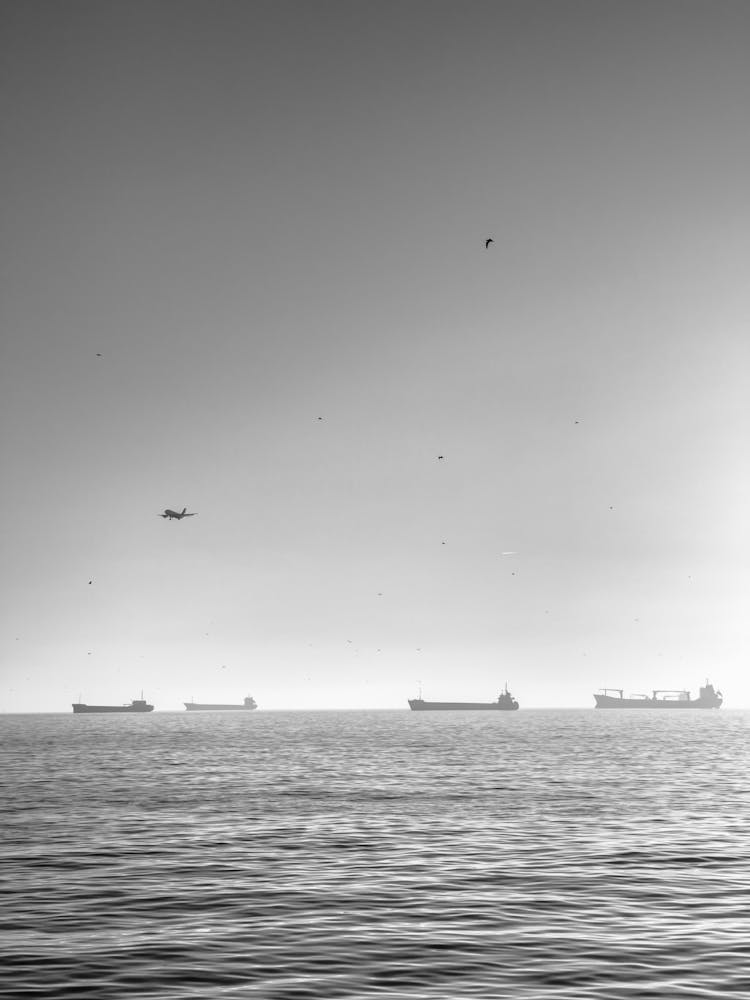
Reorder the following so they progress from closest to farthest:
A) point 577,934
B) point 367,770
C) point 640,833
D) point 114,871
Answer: point 577,934
point 114,871
point 640,833
point 367,770

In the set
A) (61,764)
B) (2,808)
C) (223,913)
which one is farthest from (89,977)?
(61,764)

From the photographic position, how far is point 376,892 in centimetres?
2639

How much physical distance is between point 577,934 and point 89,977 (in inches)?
418

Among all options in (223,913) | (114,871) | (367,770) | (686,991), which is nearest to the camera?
(686,991)

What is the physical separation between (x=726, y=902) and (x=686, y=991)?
9072 millimetres

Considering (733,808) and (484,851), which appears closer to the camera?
(484,851)

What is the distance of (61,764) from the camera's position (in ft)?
275

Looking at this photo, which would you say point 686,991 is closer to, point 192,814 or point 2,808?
point 192,814

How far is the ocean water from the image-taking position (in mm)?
18109

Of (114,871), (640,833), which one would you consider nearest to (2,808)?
(114,871)

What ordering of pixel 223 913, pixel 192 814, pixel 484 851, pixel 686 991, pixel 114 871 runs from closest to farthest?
pixel 686 991 < pixel 223 913 < pixel 114 871 < pixel 484 851 < pixel 192 814

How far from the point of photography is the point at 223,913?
24.0m

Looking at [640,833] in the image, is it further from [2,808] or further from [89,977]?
[2,808]

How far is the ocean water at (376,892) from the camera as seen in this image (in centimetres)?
1811
